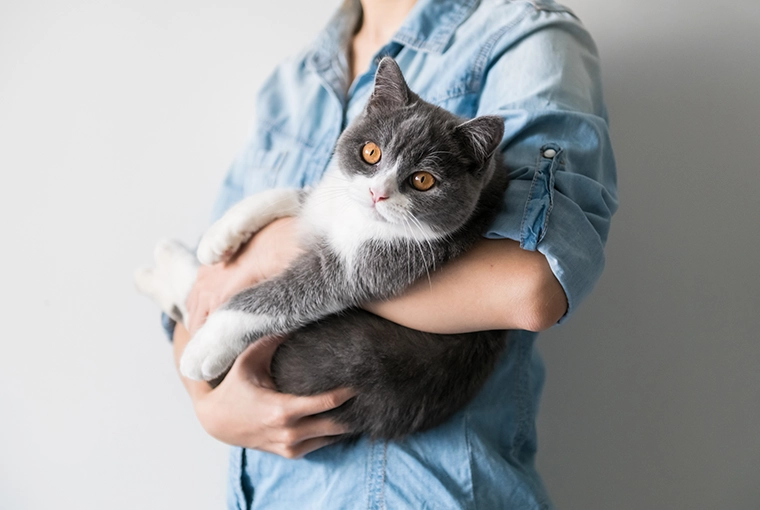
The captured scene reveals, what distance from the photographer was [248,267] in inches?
52.6

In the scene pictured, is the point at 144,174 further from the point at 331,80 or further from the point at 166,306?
the point at 331,80

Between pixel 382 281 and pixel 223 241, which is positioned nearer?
pixel 382 281

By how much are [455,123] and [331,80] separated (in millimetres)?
617

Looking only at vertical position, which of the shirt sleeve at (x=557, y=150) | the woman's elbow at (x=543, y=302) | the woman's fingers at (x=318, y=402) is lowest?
the woman's fingers at (x=318, y=402)

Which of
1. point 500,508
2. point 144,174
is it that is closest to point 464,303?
point 500,508

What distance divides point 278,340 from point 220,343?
0.41 feet

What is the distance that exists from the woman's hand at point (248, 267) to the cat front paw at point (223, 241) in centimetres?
2

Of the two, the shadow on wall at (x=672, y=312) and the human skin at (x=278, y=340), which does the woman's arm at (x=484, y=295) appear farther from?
the shadow on wall at (x=672, y=312)

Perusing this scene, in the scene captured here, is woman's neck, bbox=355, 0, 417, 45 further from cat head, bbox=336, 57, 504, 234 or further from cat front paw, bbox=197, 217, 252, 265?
cat front paw, bbox=197, 217, 252, 265

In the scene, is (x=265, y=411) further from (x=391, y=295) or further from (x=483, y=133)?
(x=483, y=133)

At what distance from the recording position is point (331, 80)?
1.61 m

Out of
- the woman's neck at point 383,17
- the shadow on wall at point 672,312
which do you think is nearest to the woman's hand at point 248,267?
the woman's neck at point 383,17

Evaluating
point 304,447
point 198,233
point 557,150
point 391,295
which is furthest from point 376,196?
point 198,233

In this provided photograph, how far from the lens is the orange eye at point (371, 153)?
3.74 ft
